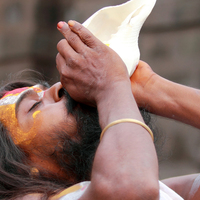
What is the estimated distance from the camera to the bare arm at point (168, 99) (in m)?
1.15

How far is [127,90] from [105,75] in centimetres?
10

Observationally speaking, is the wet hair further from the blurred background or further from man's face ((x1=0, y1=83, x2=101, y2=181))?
the blurred background

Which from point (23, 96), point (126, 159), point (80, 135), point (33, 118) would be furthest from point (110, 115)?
point (23, 96)

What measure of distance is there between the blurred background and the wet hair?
6.66 ft

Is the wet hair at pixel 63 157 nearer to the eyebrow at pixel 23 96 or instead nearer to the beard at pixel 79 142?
the beard at pixel 79 142

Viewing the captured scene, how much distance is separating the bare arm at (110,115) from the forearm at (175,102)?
0.31 m

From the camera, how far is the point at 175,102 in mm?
1157

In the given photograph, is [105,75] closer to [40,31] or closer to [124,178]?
[124,178]

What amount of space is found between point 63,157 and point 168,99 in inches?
21.8

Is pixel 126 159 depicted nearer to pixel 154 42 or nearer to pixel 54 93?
pixel 54 93

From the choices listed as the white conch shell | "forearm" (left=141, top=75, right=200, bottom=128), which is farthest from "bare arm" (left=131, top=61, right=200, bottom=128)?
the white conch shell

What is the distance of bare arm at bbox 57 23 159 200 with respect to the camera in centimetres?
69

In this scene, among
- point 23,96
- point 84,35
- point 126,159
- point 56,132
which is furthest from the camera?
point 23,96

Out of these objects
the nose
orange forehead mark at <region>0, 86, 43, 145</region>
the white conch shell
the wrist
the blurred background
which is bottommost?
the blurred background
